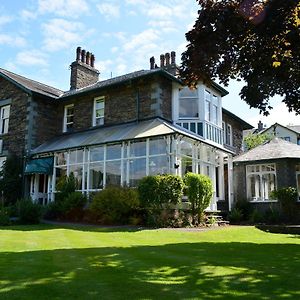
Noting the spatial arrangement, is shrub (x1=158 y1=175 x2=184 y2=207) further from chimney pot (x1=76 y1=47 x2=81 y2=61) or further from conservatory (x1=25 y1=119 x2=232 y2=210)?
chimney pot (x1=76 y1=47 x2=81 y2=61)

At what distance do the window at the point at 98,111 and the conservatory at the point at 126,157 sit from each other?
0.91 metres

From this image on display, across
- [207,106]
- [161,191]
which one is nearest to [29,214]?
[161,191]

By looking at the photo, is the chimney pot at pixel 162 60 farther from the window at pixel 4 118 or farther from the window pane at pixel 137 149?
the window at pixel 4 118

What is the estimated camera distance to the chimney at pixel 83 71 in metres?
27.1

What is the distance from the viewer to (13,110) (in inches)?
966

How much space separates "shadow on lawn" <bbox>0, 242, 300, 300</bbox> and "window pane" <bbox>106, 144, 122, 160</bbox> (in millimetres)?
11029

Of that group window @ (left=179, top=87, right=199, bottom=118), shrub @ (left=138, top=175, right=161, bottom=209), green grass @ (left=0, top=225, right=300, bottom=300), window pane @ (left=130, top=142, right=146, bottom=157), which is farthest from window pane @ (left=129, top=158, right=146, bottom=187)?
green grass @ (left=0, top=225, right=300, bottom=300)

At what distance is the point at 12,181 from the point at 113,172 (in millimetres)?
6746

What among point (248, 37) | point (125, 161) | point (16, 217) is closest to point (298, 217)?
point (125, 161)

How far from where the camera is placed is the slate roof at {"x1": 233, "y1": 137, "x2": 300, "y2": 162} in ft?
71.1

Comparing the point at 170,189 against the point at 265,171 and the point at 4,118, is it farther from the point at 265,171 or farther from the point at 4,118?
the point at 4,118

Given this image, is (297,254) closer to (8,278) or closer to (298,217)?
(8,278)

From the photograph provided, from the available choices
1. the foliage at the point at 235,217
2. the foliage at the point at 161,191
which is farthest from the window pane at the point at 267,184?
the foliage at the point at 161,191

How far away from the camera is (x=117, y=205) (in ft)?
53.5
